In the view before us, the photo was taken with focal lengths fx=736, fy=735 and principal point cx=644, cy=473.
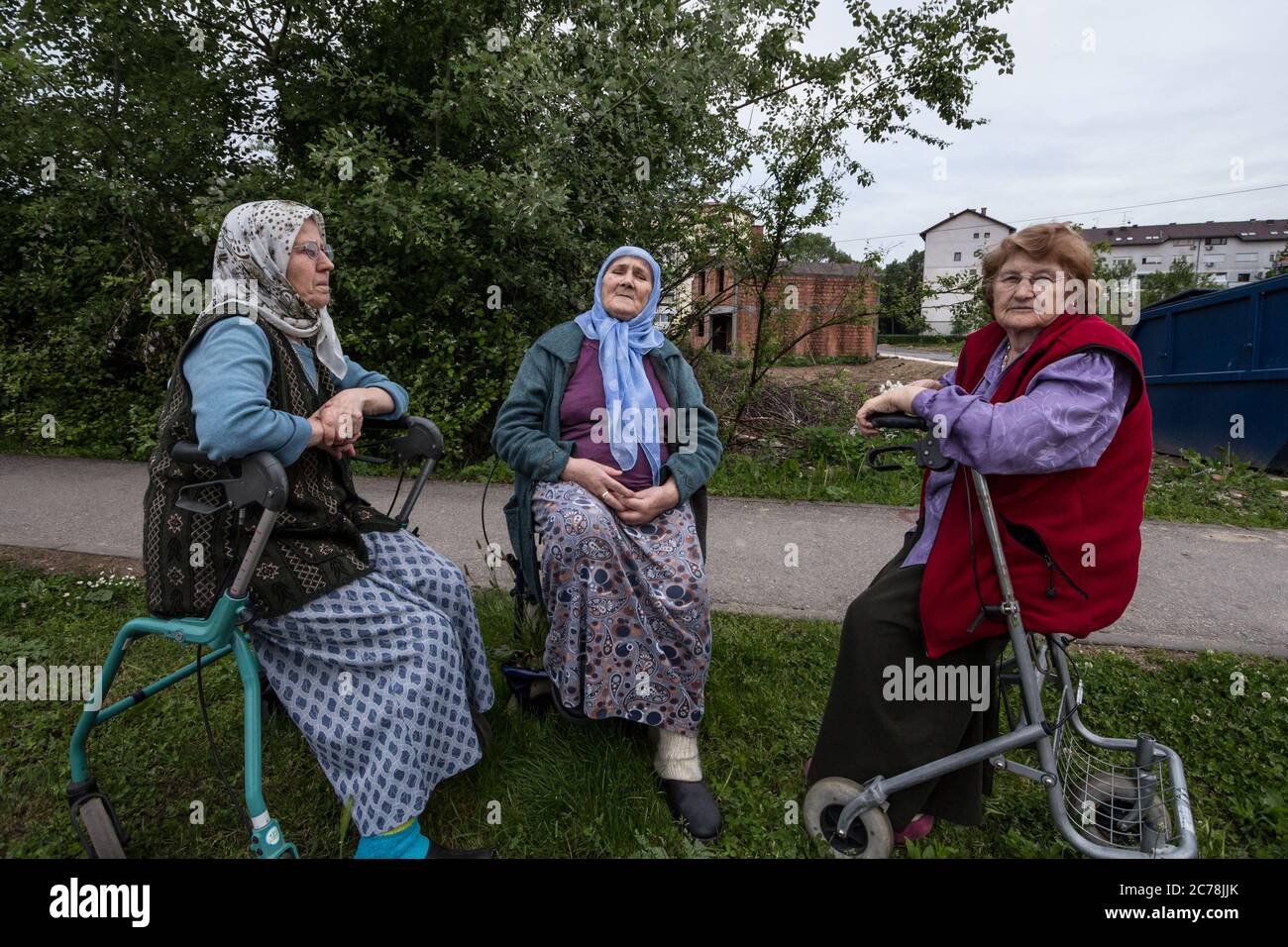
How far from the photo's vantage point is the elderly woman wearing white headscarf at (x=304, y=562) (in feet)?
6.26

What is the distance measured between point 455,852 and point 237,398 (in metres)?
1.34

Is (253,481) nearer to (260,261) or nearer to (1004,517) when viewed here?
(260,261)

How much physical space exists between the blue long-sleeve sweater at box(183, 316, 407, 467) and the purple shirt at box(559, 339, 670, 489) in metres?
0.99

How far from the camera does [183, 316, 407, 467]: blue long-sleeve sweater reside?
1767 mm

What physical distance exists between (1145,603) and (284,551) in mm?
4174

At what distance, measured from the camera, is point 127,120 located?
632 cm

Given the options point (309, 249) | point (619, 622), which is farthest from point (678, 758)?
point (309, 249)

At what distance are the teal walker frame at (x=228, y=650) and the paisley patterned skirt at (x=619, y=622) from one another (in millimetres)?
879

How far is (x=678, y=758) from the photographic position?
2.43 meters

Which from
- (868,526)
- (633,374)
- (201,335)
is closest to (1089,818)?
(633,374)

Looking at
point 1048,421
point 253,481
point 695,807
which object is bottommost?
point 695,807

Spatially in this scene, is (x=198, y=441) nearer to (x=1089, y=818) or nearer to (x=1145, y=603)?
(x=1089, y=818)

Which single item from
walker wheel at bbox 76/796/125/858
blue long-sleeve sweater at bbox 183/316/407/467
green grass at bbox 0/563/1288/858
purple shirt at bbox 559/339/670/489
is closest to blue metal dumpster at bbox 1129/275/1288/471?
green grass at bbox 0/563/1288/858

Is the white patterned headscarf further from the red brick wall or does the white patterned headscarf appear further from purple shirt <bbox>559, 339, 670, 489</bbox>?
the red brick wall
